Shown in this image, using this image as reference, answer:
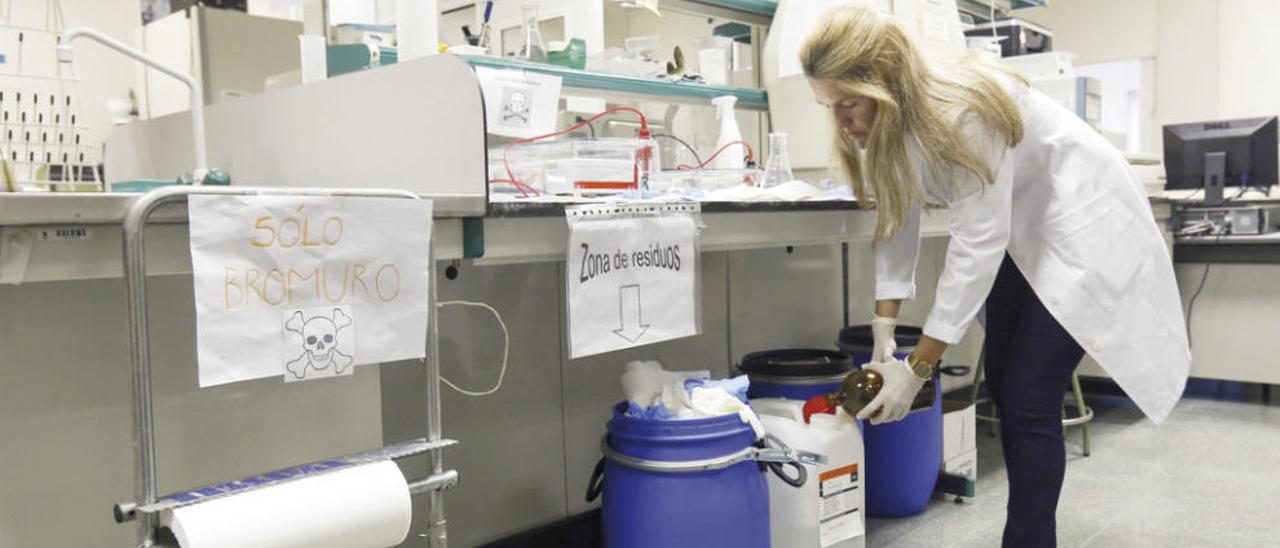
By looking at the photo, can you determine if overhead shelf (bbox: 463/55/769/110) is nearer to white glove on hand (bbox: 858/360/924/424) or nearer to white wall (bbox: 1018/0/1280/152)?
white glove on hand (bbox: 858/360/924/424)

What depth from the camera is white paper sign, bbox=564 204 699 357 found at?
54.9 inches

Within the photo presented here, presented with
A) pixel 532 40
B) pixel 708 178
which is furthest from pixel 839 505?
pixel 532 40

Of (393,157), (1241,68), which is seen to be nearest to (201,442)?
(393,157)

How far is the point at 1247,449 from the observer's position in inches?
112

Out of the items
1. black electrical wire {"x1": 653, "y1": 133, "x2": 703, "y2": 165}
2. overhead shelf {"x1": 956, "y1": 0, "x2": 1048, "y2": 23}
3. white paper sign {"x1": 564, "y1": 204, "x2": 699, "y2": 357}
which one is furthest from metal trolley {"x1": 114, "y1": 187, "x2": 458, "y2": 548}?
overhead shelf {"x1": 956, "y1": 0, "x2": 1048, "y2": 23}

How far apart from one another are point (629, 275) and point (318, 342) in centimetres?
56

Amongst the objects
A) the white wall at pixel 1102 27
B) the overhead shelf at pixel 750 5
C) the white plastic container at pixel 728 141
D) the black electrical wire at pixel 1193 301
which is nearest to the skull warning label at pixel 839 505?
the white plastic container at pixel 728 141

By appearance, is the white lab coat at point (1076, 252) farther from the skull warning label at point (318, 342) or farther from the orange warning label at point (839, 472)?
the skull warning label at point (318, 342)

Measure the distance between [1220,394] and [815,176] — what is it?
2.37 metres

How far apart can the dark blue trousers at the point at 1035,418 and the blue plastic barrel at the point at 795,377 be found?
0.39 metres

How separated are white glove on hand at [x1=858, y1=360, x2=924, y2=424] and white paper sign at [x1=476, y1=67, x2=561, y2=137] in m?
0.83

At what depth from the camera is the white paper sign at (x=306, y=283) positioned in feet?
3.18

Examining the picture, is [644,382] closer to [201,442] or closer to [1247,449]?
[201,442]

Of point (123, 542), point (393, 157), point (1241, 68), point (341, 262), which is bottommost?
point (123, 542)
